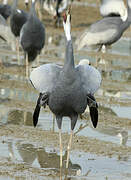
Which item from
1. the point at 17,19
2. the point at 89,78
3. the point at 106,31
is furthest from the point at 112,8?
the point at 89,78

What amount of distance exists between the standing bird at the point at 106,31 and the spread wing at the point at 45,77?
6.87m

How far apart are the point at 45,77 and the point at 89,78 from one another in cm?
47

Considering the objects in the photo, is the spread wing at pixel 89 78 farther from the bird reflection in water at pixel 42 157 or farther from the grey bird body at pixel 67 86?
the bird reflection in water at pixel 42 157

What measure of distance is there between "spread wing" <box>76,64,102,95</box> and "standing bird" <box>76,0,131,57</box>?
673 centimetres

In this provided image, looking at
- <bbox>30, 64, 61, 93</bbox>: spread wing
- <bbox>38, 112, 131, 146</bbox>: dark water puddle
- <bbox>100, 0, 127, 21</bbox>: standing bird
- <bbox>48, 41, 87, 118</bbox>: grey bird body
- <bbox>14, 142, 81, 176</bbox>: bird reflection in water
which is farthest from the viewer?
<bbox>100, 0, 127, 21</bbox>: standing bird

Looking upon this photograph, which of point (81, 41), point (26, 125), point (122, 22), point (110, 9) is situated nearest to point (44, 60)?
point (81, 41)

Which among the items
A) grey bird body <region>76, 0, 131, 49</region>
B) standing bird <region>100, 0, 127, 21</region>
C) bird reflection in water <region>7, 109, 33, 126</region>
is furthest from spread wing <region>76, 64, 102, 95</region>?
standing bird <region>100, 0, 127, 21</region>

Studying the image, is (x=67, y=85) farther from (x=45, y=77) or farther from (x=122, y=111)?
(x=122, y=111)

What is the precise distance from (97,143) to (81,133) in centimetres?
62

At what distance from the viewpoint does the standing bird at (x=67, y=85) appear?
6.57 m

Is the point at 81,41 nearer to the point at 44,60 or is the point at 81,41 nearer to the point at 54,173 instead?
the point at 44,60

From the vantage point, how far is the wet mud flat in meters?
6.88

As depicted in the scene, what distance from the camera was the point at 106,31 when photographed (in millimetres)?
13867

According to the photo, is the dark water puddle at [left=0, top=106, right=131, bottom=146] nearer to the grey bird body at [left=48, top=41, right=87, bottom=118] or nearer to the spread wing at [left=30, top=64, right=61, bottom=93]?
the spread wing at [left=30, top=64, right=61, bottom=93]
